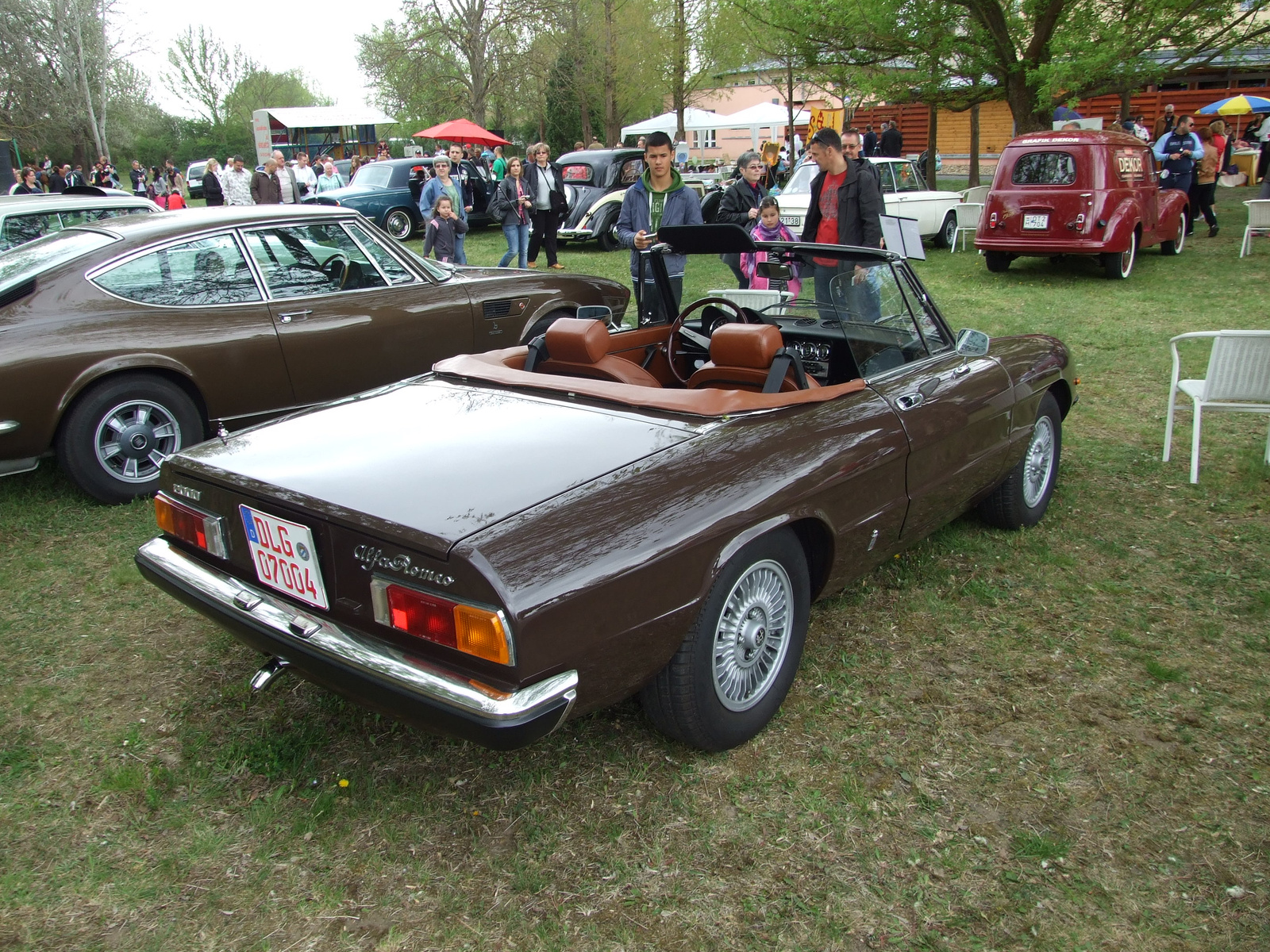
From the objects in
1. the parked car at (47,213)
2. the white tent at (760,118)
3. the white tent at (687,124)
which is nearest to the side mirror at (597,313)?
the parked car at (47,213)

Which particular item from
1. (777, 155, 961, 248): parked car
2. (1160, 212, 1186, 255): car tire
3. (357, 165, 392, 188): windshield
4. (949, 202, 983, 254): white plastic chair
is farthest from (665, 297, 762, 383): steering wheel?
(357, 165, 392, 188): windshield

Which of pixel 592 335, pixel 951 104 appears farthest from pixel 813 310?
pixel 951 104

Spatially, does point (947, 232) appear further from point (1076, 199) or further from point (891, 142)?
point (891, 142)

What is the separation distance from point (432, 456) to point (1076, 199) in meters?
10.3

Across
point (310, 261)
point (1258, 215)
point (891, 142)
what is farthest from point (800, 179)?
point (310, 261)

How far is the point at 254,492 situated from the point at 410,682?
2.41 ft

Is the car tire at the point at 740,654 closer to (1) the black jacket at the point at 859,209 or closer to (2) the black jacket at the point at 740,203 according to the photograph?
(1) the black jacket at the point at 859,209

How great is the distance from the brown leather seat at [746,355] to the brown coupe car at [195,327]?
286 centimetres

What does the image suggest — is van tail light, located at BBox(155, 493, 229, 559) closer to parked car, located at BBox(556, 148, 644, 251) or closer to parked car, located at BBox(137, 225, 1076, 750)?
parked car, located at BBox(137, 225, 1076, 750)

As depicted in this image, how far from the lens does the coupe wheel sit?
11.8m

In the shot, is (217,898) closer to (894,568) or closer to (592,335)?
(592,335)

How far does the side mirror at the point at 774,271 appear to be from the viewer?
12.3ft

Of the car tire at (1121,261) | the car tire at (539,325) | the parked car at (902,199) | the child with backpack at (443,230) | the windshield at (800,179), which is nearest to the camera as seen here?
the car tire at (539,325)

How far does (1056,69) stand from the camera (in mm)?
13859
